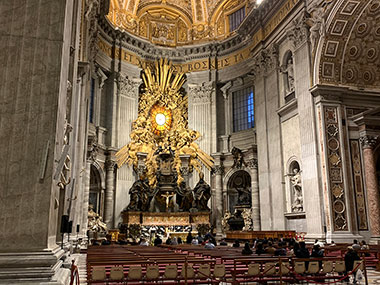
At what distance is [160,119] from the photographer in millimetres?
23453

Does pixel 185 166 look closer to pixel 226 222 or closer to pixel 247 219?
pixel 226 222

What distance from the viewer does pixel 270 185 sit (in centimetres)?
1805

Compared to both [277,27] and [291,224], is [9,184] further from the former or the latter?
[277,27]

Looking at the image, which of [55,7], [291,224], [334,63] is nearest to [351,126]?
[334,63]

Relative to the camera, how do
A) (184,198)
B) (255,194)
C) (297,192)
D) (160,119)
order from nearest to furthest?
(297,192) < (255,194) < (184,198) < (160,119)

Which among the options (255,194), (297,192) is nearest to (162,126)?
(255,194)

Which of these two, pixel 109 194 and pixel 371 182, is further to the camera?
pixel 109 194

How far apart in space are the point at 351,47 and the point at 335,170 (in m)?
5.08

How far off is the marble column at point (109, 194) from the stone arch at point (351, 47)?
37.7ft

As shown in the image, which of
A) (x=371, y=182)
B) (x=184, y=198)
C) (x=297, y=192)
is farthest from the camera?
(x=184, y=198)

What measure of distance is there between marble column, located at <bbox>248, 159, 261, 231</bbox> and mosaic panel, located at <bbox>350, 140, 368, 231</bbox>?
20.5ft

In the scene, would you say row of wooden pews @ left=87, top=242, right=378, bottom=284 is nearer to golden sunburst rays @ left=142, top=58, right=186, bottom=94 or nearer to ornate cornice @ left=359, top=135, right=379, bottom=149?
ornate cornice @ left=359, top=135, right=379, bottom=149

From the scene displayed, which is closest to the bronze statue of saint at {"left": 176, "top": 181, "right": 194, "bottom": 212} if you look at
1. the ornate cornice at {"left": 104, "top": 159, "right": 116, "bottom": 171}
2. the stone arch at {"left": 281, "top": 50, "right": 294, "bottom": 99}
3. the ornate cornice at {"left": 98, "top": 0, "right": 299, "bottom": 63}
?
the ornate cornice at {"left": 104, "top": 159, "right": 116, "bottom": 171}

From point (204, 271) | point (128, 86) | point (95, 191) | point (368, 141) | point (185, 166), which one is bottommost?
point (204, 271)
